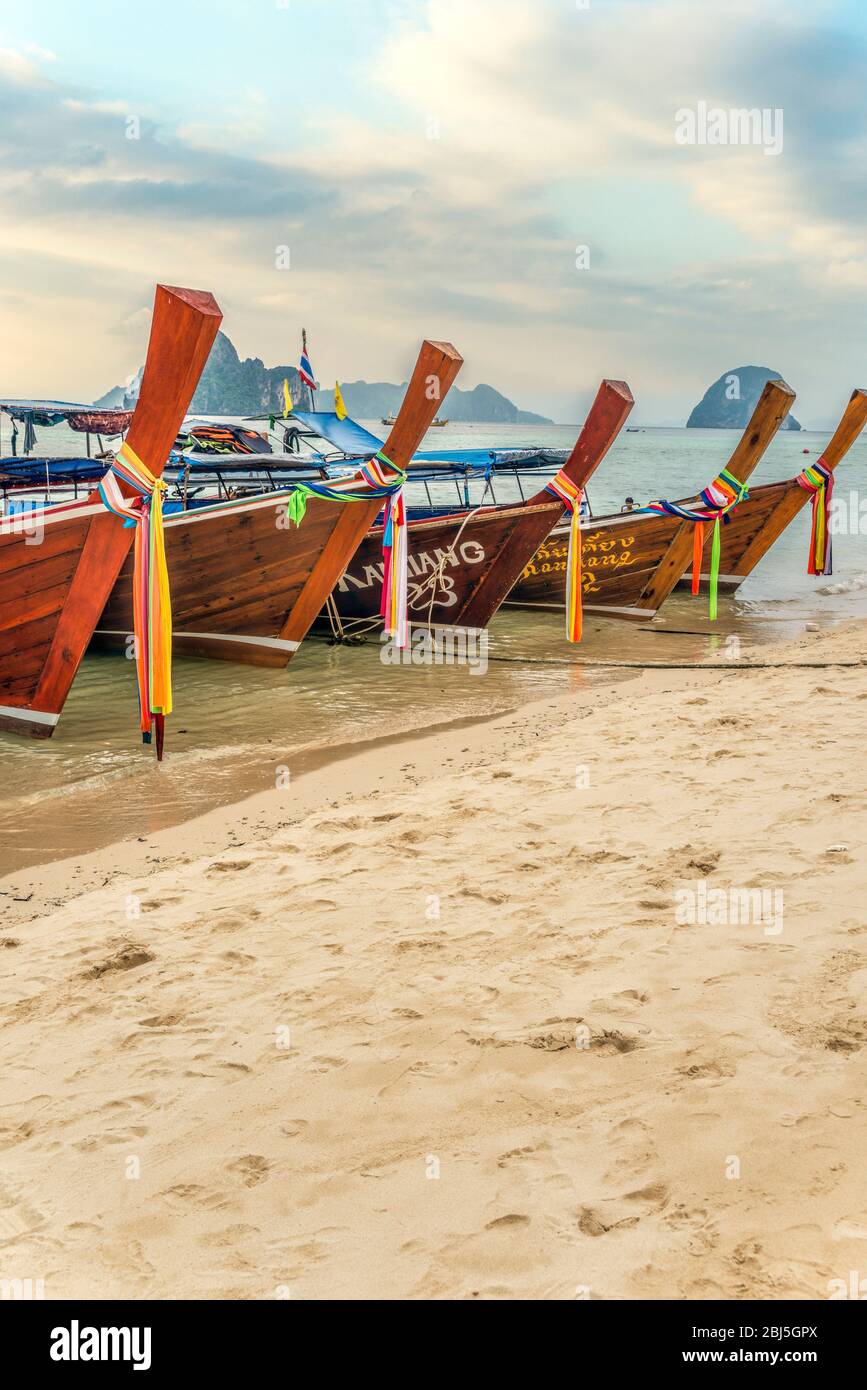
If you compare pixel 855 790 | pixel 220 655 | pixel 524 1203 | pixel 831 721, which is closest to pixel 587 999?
→ pixel 524 1203

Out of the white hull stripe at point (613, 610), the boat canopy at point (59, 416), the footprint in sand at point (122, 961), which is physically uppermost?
the boat canopy at point (59, 416)

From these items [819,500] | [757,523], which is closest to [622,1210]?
[819,500]

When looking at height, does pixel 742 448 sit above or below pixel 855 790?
above

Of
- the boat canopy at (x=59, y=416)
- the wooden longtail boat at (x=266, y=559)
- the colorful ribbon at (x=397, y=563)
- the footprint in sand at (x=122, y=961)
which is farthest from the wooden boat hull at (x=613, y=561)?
the footprint in sand at (x=122, y=961)

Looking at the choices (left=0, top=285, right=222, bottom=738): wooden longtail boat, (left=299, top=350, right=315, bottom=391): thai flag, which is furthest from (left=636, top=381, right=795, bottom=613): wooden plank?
(left=299, top=350, right=315, bottom=391): thai flag

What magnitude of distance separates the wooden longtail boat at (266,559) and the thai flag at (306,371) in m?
14.1

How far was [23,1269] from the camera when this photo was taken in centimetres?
226

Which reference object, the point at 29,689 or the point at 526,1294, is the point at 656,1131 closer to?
the point at 526,1294

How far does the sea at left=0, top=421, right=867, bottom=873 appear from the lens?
626 centimetres

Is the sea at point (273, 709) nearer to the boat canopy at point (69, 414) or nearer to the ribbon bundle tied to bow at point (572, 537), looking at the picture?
the ribbon bundle tied to bow at point (572, 537)

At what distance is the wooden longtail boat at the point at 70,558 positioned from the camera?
6.39 m

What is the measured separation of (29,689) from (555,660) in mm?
5444

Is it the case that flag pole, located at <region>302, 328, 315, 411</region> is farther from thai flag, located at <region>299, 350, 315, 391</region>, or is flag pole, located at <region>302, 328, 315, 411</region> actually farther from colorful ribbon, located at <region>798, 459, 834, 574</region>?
colorful ribbon, located at <region>798, 459, 834, 574</region>

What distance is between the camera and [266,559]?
970 centimetres
